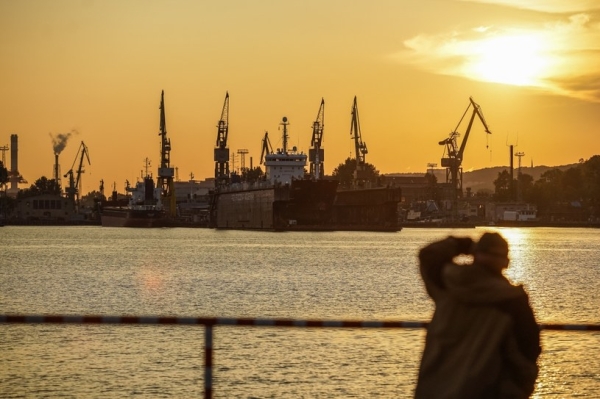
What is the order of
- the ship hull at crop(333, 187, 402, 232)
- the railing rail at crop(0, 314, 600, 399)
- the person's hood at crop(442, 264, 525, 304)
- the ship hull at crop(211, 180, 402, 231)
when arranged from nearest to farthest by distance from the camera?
the person's hood at crop(442, 264, 525, 304), the railing rail at crop(0, 314, 600, 399), the ship hull at crop(211, 180, 402, 231), the ship hull at crop(333, 187, 402, 232)

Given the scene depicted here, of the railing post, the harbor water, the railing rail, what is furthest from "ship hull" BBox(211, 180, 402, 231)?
the railing rail

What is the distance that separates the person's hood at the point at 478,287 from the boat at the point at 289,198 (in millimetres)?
154325

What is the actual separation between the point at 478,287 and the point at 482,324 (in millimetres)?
250

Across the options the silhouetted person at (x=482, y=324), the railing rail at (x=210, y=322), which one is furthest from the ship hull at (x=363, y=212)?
the silhouetted person at (x=482, y=324)

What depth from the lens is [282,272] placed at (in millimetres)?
67750

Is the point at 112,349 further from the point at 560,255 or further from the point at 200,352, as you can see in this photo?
the point at 560,255

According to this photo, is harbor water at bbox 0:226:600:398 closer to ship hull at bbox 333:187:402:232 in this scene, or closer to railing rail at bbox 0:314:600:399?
railing rail at bbox 0:314:600:399

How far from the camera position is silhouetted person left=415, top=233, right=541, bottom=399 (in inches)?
278

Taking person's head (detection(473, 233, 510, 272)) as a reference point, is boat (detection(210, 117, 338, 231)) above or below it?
above

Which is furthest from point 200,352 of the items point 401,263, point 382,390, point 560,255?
point 560,255

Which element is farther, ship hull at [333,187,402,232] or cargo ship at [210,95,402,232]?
ship hull at [333,187,402,232]

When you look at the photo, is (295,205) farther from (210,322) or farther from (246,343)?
(210,322)

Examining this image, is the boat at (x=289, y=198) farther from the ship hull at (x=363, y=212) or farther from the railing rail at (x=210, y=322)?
the railing rail at (x=210, y=322)

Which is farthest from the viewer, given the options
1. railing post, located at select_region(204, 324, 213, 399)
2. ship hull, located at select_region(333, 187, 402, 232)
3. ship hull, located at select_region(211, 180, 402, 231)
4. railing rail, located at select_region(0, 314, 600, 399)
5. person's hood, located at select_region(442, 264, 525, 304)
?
ship hull, located at select_region(333, 187, 402, 232)
